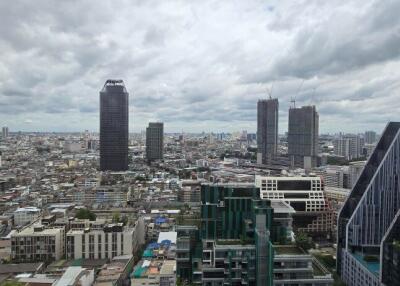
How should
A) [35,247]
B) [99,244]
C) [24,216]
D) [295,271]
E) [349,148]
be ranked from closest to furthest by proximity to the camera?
[295,271] → [35,247] → [99,244] → [24,216] → [349,148]

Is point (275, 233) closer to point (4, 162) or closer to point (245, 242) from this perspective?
point (245, 242)

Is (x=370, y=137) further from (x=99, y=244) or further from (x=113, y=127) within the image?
(x=99, y=244)

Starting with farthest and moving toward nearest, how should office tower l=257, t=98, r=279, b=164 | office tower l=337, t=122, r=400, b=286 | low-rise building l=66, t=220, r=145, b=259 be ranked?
1. office tower l=257, t=98, r=279, b=164
2. low-rise building l=66, t=220, r=145, b=259
3. office tower l=337, t=122, r=400, b=286

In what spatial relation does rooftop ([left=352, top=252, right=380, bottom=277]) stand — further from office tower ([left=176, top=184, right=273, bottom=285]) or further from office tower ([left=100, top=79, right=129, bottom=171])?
office tower ([left=100, top=79, right=129, bottom=171])

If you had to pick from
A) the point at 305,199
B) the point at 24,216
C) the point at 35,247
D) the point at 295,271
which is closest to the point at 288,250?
the point at 295,271

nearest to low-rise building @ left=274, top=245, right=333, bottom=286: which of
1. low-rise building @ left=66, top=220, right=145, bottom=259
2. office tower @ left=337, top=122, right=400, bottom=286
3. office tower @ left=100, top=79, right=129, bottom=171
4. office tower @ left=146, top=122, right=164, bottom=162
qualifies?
office tower @ left=337, top=122, right=400, bottom=286

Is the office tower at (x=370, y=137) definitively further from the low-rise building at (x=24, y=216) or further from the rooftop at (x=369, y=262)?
the rooftop at (x=369, y=262)

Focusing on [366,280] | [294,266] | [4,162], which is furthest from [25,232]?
[4,162]
